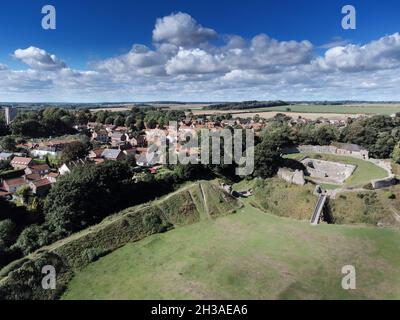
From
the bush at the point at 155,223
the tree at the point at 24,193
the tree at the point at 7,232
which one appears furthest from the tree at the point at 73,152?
the bush at the point at 155,223

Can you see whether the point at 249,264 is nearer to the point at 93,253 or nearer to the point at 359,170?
the point at 93,253

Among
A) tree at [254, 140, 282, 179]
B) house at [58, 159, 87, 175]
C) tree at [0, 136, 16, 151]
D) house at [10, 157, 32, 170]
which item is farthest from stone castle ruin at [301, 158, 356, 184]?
tree at [0, 136, 16, 151]

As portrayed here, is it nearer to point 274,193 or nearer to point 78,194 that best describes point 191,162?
point 274,193

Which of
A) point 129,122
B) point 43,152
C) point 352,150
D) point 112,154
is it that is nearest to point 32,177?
point 112,154

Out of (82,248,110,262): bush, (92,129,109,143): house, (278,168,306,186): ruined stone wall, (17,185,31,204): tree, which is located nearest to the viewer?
(82,248,110,262): bush

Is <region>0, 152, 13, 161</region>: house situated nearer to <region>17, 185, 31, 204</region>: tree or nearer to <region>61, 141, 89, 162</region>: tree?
<region>61, 141, 89, 162</region>: tree
